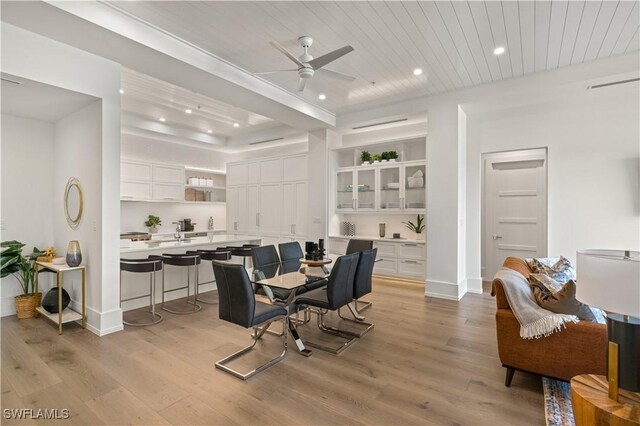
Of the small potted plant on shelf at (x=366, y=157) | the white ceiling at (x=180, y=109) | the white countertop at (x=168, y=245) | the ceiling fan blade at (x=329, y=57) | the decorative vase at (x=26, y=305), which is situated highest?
the white ceiling at (x=180, y=109)

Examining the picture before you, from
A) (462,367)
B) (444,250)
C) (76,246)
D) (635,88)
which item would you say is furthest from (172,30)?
(635,88)

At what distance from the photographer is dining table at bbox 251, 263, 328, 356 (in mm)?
2915

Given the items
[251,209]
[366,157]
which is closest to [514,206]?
[366,157]

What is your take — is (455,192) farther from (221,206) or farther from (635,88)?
(221,206)

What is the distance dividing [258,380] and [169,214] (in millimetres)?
6067

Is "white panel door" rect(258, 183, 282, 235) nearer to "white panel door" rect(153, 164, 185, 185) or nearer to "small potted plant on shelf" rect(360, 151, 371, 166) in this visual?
"white panel door" rect(153, 164, 185, 185)

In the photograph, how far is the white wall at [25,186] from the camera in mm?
4051

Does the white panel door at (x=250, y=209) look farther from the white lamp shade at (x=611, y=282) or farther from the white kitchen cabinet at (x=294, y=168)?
the white lamp shade at (x=611, y=282)

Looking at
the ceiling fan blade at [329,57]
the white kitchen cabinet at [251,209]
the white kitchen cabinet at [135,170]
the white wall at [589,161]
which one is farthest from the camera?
the white kitchen cabinet at [251,209]

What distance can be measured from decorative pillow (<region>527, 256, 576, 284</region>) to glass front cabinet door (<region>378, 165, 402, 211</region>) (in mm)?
2718

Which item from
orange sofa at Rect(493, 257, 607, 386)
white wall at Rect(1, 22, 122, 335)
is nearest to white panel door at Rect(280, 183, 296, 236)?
white wall at Rect(1, 22, 122, 335)

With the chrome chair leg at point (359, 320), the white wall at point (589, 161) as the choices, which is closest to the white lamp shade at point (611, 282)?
the chrome chair leg at point (359, 320)

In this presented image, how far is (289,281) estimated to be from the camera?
304cm

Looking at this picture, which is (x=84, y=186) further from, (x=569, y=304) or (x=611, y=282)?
(x=569, y=304)
